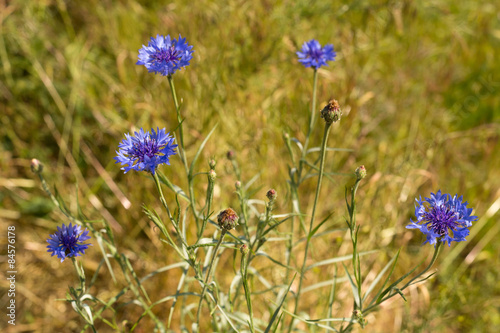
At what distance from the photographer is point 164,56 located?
3.78ft

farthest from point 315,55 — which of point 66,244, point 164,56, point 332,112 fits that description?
point 66,244

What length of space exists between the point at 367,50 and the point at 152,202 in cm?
174

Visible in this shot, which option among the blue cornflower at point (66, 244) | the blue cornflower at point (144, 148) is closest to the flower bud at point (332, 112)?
the blue cornflower at point (144, 148)

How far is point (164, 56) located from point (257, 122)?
3.33ft

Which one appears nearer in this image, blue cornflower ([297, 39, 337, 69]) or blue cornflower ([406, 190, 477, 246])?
blue cornflower ([406, 190, 477, 246])

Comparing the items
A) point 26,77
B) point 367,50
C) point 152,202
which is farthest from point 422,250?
point 26,77

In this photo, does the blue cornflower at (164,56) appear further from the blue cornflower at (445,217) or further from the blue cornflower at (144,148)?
the blue cornflower at (445,217)

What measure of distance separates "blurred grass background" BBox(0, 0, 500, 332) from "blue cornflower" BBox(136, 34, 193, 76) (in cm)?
72

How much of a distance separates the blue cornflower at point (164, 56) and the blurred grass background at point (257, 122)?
717 millimetres

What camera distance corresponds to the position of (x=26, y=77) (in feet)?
8.58

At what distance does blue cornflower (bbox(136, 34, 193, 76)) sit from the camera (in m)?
1.10

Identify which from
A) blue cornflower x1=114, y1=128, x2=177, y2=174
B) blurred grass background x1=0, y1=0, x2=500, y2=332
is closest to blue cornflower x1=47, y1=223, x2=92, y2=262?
blue cornflower x1=114, y1=128, x2=177, y2=174

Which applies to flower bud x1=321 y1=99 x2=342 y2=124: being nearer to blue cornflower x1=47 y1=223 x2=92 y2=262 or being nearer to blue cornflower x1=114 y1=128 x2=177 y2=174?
blue cornflower x1=114 y1=128 x2=177 y2=174

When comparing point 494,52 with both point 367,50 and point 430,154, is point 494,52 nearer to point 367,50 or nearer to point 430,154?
point 367,50
